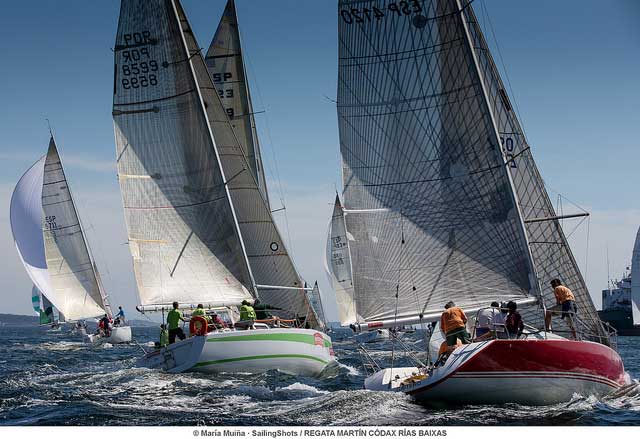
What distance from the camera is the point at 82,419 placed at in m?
12.0

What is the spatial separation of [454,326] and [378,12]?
20.0 ft

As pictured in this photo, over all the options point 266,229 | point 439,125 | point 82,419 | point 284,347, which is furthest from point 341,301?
point 82,419

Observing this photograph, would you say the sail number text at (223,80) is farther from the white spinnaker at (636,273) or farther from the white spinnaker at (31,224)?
the white spinnaker at (636,273)

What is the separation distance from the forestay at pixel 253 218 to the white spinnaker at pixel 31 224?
2227 cm

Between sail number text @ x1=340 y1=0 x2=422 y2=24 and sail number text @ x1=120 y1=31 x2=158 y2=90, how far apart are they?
262 inches

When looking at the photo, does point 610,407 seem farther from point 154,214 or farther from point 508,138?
point 154,214

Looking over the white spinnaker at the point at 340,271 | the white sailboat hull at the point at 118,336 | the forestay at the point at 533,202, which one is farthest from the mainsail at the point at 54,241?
the forestay at the point at 533,202

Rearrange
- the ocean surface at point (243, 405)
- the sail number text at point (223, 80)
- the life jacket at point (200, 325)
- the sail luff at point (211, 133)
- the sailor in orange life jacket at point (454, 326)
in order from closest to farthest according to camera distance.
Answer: the ocean surface at point (243, 405) < the sailor in orange life jacket at point (454, 326) < the life jacket at point (200, 325) < the sail luff at point (211, 133) < the sail number text at point (223, 80)

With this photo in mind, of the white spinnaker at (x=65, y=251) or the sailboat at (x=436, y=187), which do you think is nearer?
the sailboat at (x=436, y=187)

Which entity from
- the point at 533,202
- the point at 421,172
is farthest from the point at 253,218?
the point at 533,202

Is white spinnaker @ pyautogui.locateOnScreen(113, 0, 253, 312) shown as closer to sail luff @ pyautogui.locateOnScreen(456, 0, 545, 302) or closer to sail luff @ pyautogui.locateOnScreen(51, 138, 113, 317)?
sail luff @ pyautogui.locateOnScreen(456, 0, 545, 302)

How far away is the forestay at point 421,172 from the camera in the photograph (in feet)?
47.0

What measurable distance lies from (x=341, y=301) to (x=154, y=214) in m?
25.9

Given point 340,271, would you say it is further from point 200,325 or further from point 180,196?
point 200,325
